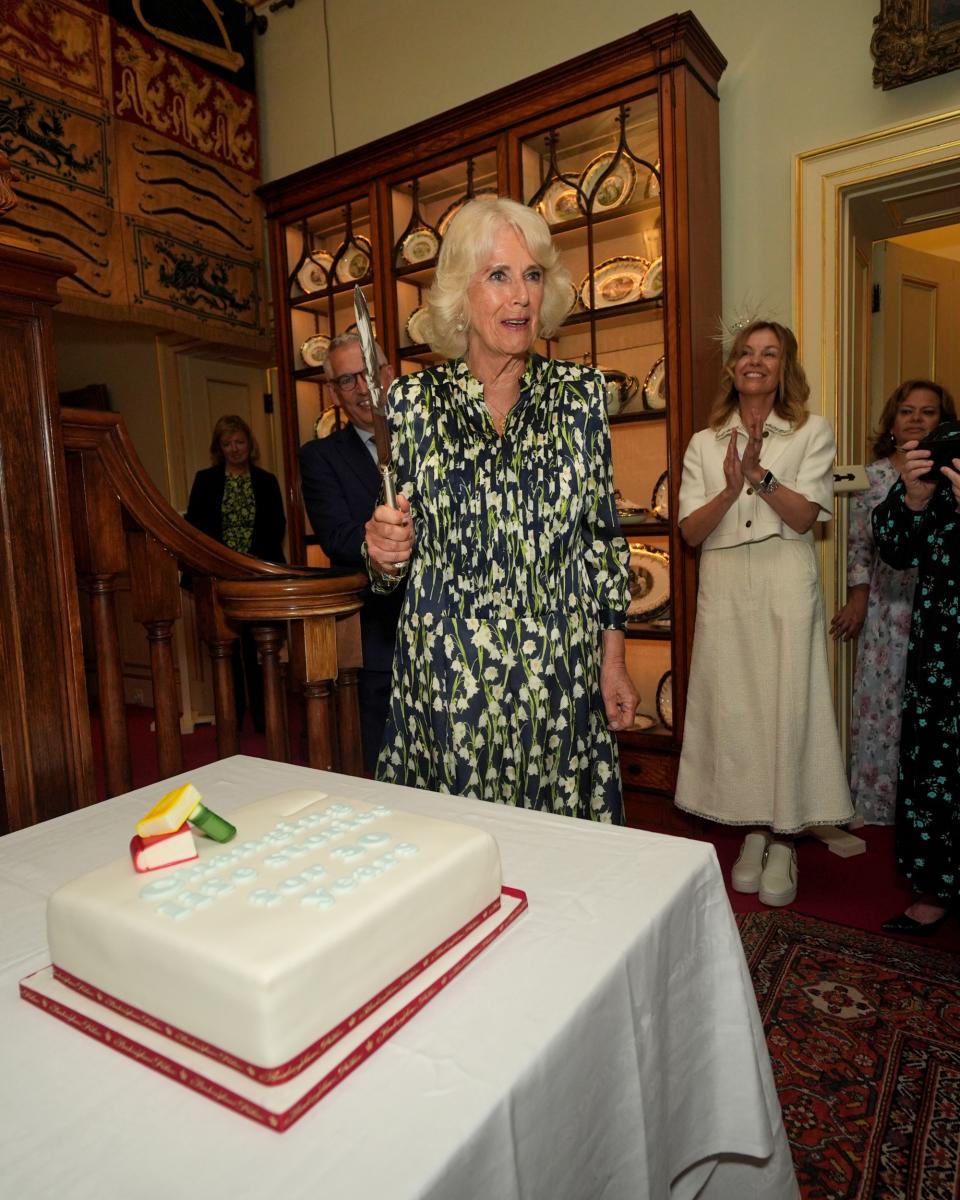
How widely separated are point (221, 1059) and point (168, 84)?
4665 millimetres

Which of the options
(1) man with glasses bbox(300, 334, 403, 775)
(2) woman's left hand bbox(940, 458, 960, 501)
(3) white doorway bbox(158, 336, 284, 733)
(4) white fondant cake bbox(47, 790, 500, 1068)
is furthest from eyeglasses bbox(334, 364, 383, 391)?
(3) white doorway bbox(158, 336, 284, 733)

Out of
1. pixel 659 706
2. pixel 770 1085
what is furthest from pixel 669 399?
pixel 770 1085

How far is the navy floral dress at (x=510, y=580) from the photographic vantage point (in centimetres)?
127

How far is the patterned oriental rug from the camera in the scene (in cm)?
137

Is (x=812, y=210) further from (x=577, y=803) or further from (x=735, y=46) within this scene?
(x=577, y=803)

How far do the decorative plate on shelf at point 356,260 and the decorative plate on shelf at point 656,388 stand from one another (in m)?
1.41

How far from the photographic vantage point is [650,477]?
3.04 metres

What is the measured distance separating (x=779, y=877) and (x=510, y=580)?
1574 mm

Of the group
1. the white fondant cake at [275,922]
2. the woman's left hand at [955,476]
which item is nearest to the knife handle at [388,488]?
the white fondant cake at [275,922]

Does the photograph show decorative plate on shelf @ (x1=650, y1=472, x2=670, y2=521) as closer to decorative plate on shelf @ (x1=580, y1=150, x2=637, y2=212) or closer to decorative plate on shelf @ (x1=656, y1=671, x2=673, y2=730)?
decorative plate on shelf @ (x1=656, y1=671, x2=673, y2=730)

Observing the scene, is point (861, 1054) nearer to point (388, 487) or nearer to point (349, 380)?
point (388, 487)

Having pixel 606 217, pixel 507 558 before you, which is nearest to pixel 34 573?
pixel 507 558

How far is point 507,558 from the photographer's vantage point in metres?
1.27

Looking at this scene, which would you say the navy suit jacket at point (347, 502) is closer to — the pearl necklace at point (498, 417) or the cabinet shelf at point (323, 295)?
the pearl necklace at point (498, 417)
